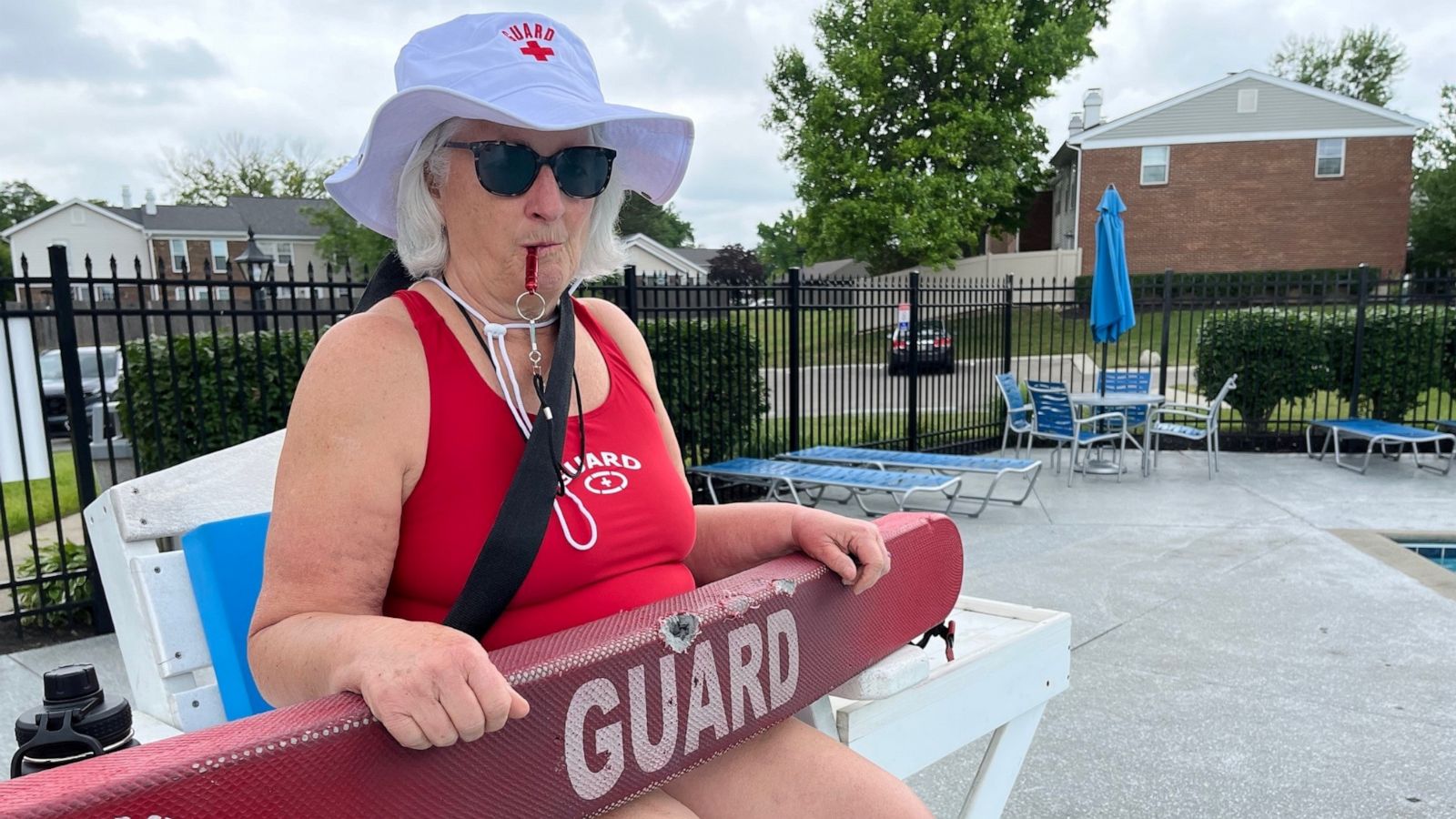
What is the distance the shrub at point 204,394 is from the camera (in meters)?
4.83

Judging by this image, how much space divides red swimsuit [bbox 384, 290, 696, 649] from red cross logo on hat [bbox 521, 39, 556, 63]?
0.43m

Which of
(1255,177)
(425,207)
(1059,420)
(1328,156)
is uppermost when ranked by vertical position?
(1328,156)

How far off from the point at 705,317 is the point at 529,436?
6.11 meters

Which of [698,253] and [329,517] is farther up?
[698,253]

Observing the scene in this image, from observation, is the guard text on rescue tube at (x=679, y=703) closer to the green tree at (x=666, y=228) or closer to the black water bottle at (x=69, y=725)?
the black water bottle at (x=69, y=725)

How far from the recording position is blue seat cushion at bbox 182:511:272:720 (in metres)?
1.61

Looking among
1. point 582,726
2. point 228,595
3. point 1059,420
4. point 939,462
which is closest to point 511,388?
point 582,726

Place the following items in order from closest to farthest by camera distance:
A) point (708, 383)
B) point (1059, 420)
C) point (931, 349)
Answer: point (708, 383) < point (1059, 420) < point (931, 349)

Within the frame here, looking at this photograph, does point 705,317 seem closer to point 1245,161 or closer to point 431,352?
point 431,352

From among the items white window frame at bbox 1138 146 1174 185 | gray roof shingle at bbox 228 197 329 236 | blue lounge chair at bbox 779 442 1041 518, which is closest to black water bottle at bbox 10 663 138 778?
blue lounge chair at bbox 779 442 1041 518

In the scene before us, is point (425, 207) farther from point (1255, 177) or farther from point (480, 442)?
point (1255, 177)

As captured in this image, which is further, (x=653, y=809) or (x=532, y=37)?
(x=532, y=37)

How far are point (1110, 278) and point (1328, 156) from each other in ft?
79.1

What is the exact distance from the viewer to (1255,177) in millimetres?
27469
